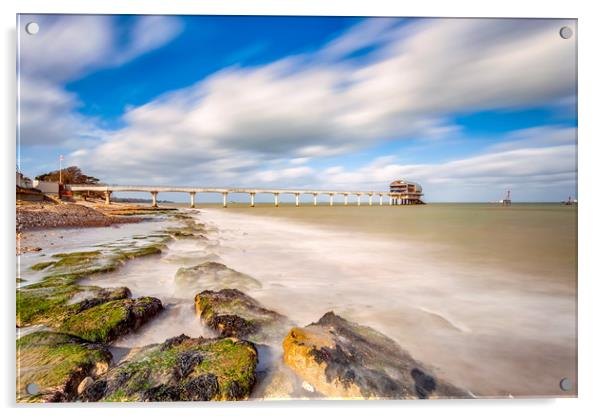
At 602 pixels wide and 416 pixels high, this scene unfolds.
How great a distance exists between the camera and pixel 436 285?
115 inches

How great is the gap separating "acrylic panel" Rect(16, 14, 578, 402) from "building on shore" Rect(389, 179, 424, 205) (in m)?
0.03

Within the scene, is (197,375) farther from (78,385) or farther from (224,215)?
(224,215)

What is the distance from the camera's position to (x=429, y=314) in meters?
2.63

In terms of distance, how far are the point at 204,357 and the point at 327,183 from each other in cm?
251

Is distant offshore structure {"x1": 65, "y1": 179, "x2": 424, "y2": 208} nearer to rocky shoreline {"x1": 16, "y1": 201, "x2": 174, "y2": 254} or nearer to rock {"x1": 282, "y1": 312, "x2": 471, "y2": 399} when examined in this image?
rocky shoreline {"x1": 16, "y1": 201, "x2": 174, "y2": 254}

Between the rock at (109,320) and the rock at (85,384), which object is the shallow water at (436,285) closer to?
the rock at (109,320)

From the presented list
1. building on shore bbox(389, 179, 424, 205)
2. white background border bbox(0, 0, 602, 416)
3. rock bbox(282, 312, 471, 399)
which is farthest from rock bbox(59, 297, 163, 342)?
building on shore bbox(389, 179, 424, 205)

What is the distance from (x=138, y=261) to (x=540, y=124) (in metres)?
5.26

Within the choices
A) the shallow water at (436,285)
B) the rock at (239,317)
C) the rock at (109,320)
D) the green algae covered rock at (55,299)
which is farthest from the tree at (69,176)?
the rock at (239,317)

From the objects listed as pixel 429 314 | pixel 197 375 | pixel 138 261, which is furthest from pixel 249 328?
pixel 138 261

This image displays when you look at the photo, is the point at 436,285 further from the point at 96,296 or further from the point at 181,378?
the point at 96,296

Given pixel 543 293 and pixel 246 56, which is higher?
pixel 246 56

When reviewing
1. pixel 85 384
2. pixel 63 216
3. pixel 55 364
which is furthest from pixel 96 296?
pixel 63 216

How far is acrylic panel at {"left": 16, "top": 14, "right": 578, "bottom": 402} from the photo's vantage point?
7.02 ft
